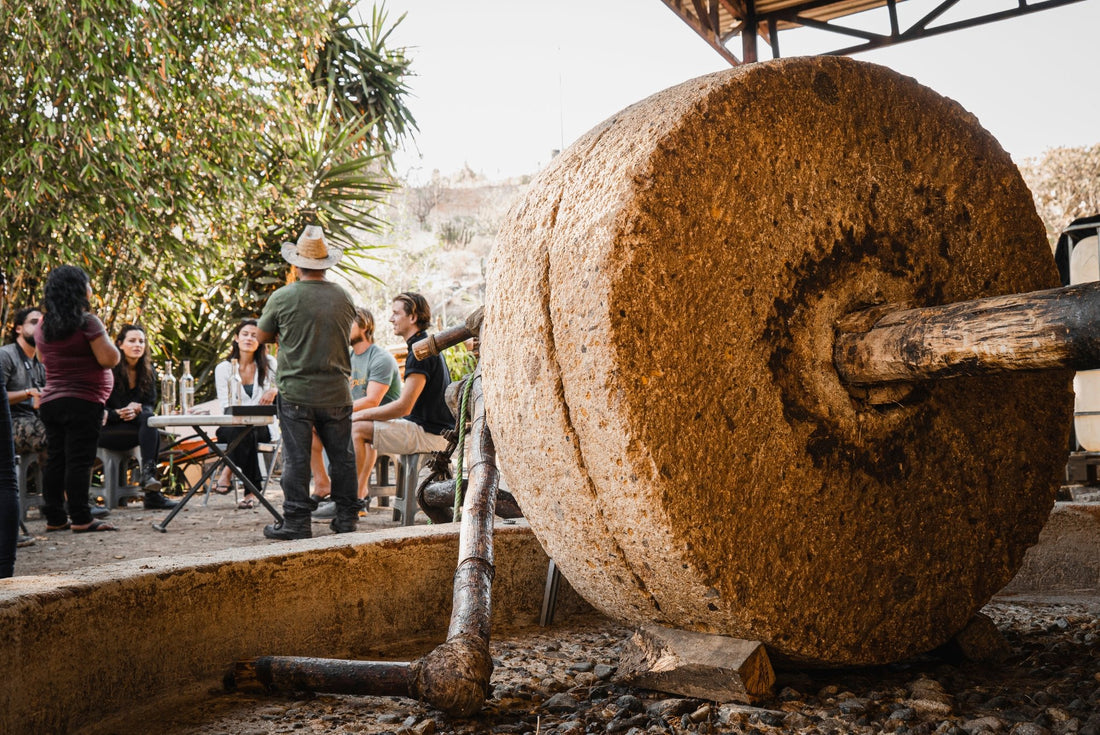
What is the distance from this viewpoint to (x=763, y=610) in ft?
5.48

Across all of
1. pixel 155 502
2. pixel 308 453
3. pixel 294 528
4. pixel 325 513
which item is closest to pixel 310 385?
pixel 308 453

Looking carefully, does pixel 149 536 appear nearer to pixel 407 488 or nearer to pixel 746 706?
pixel 407 488

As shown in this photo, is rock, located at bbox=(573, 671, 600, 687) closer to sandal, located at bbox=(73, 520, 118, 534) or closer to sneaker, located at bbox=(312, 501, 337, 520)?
sneaker, located at bbox=(312, 501, 337, 520)

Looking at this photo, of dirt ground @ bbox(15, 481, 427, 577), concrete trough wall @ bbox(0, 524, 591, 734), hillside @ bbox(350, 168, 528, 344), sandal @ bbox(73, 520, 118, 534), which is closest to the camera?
concrete trough wall @ bbox(0, 524, 591, 734)

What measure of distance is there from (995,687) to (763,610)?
1.83 feet

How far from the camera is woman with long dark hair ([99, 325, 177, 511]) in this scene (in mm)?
6449

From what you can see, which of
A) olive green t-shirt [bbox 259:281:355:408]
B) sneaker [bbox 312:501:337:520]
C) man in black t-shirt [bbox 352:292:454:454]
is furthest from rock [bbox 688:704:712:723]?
sneaker [bbox 312:501:337:520]

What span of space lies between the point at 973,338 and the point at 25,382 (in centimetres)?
583

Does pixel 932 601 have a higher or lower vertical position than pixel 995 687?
higher

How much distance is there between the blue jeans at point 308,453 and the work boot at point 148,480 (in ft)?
8.24

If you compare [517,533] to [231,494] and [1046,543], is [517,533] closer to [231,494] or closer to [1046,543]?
[1046,543]

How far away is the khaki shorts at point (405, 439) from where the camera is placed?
5.36m

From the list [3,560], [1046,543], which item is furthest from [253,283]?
[1046,543]

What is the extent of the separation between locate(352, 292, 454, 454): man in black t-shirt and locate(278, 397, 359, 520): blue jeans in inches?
21.4
